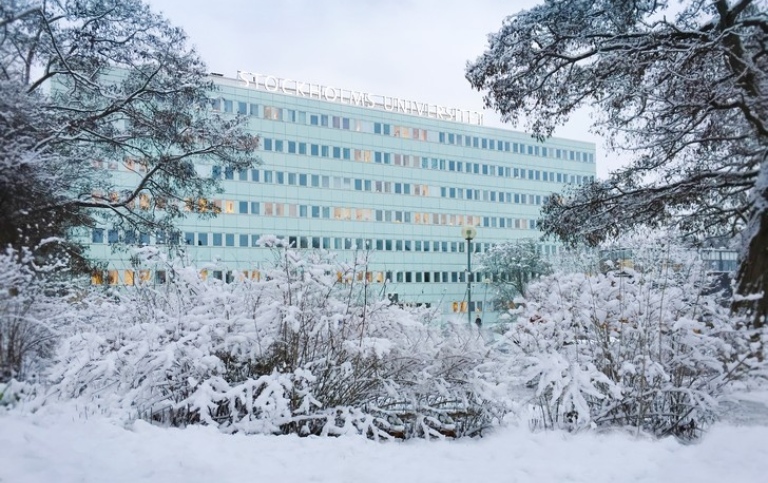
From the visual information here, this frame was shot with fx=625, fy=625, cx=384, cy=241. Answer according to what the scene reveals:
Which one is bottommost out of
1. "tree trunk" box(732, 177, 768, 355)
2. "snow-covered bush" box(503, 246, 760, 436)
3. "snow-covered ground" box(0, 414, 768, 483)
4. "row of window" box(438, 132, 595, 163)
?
"snow-covered ground" box(0, 414, 768, 483)

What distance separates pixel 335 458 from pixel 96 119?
1243 cm

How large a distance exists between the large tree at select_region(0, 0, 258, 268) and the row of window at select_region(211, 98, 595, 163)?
130 feet

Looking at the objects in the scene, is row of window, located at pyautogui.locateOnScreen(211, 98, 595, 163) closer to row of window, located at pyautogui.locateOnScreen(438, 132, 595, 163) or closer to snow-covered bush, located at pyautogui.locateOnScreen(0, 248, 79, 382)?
row of window, located at pyautogui.locateOnScreen(438, 132, 595, 163)

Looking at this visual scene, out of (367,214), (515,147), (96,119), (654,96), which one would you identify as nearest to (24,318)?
(96,119)

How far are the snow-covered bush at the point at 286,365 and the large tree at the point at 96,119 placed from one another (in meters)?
5.61

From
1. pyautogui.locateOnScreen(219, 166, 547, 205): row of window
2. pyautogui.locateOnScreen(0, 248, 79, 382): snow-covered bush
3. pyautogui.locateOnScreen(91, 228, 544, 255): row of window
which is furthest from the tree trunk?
pyautogui.locateOnScreen(219, 166, 547, 205): row of window

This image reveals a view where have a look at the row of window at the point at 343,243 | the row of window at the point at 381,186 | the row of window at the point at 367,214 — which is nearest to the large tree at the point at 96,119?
the row of window at the point at 343,243

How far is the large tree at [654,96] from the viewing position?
11523 mm

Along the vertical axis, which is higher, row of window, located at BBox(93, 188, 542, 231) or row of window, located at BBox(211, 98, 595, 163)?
row of window, located at BBox(211, 98, 595, 163)

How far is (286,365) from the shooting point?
6648mm

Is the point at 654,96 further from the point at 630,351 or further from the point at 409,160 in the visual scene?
the point at 409,160

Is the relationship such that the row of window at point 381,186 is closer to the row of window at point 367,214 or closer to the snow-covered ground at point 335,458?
the row of window at point 367,214

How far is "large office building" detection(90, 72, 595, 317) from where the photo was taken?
6172 cm

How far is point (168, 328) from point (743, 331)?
687 cm
